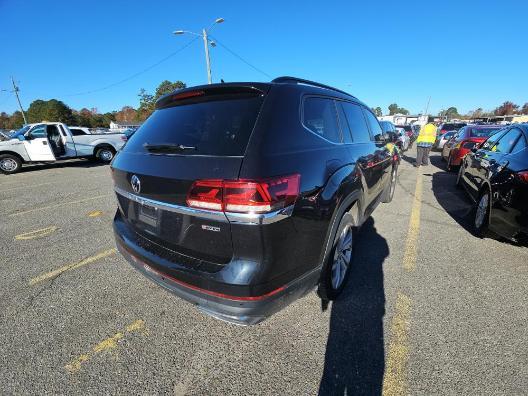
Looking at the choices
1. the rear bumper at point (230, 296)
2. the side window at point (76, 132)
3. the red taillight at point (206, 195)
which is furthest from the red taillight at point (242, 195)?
the side window at point (76, 132)

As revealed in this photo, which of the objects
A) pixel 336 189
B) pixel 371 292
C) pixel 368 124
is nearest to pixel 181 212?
pixel 336 189

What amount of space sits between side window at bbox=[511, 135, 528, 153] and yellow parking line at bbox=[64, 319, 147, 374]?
4.76m

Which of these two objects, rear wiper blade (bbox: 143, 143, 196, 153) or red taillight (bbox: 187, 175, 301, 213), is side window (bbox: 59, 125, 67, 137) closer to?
rear wiper blade (bbox: 143, 143, 196, 153)

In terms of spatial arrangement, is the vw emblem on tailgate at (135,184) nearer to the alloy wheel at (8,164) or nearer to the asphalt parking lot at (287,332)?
the asphalt parking lot at (287,332)

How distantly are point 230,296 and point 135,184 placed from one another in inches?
43.4

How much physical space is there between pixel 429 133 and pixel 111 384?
38.4ft

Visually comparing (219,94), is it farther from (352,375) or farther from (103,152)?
(103,152)

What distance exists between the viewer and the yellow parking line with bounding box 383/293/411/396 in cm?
186

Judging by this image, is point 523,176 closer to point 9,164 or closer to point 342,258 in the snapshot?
point 342,258

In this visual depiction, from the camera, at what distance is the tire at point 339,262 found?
2.40 meters

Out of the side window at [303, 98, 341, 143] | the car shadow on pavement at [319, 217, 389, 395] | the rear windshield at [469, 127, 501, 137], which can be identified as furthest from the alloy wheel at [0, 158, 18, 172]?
the rear windshield at [469, 127, 501, 137]

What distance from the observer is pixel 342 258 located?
279 centimetres

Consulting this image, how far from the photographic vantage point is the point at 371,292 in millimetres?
2828

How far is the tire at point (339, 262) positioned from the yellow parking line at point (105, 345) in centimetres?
156
